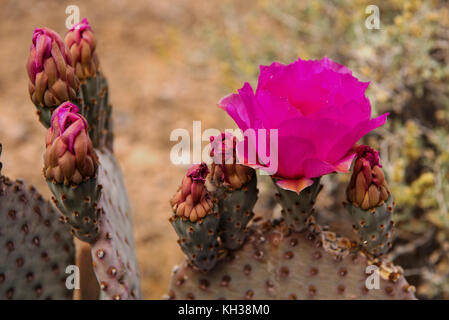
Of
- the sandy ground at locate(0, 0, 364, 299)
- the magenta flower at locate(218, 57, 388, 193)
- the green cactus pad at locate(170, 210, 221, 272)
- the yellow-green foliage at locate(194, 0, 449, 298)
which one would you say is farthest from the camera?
the sandy ground at locate(0, 0, 364, 299)

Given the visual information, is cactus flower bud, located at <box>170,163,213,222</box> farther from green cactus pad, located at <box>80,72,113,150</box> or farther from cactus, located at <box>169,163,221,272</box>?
green cactus pad, located at <box>80,72,113,150</box>

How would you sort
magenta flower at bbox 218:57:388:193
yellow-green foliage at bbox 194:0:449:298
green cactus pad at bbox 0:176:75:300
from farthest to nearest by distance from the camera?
yellow-green foliage at bbox 194:0:449:298, green cactus pad at bbox 0:176:75:300, magenta flower at bbox 218:57:388:193

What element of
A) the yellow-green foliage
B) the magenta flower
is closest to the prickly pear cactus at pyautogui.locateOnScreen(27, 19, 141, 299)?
the magenta flower

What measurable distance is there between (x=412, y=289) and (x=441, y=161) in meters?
0.65

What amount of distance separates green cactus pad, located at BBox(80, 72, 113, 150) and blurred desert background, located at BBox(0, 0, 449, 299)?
824 millimetres

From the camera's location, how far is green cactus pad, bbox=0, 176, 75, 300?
0.96m

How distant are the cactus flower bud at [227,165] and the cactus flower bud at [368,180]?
18cm

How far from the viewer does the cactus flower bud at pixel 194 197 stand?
831mm

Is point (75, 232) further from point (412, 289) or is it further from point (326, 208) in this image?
point (326, 208)

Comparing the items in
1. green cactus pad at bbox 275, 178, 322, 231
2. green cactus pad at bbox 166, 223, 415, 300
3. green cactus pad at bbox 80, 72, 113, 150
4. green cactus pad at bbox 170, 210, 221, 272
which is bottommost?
green cactus pad at bbox 166, 223, 415, 300

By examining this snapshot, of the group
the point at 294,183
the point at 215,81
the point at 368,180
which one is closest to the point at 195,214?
the point at 294,183

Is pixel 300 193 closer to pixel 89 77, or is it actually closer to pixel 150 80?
pixel 89 77

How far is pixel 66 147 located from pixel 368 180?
486mm

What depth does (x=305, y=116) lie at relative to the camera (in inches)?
30.1
